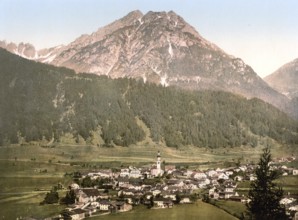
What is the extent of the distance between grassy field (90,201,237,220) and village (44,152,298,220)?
5.68ft

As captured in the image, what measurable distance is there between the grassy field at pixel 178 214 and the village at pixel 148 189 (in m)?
1.73

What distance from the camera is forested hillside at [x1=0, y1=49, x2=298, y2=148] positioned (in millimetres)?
134250

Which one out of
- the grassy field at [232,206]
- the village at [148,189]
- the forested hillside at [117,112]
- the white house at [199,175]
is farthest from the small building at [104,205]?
the forested hillside at [117,112]

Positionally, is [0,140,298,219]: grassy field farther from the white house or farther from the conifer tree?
the conifer tree

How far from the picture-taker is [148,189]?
6869 cm

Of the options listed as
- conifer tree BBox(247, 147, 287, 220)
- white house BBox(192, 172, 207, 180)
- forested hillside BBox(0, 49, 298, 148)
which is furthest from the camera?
forested hillside BBox(0, 49, 298, 148)

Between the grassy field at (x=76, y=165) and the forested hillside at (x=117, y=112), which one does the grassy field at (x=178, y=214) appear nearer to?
the grassy field at (x=76, y=165)

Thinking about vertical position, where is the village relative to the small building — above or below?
above

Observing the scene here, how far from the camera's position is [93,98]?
510ft

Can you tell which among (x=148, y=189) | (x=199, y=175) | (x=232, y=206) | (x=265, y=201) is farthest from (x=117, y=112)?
(x=265, y=201)

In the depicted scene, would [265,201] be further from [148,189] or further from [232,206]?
Answer: [148,189]

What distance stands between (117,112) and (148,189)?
279 feet

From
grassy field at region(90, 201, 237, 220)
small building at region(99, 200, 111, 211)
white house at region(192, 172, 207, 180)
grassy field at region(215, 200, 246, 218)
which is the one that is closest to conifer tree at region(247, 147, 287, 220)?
grassy field at region(90, 201, 237, 220)

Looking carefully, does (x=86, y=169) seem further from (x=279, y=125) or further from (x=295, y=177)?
(x=279, y=125)
